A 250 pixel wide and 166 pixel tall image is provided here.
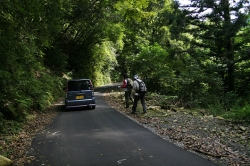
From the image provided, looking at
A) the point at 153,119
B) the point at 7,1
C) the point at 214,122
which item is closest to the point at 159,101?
the point at 153,119

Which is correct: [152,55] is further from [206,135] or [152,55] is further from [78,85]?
[206,135]

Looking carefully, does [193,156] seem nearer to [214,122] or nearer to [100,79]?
[214,122]

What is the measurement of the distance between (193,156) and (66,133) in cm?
430

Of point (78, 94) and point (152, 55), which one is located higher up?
point (152, 55)

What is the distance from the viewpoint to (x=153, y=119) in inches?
379

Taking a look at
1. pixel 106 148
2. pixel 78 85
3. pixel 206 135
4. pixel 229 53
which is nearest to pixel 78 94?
pixel 78 85

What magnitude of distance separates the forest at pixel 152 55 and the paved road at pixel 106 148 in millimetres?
2193

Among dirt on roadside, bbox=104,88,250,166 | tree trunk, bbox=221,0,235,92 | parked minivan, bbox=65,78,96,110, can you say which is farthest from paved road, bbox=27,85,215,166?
tree trunk, bbox=221,0,235,92

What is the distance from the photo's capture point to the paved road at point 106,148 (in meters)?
5.05

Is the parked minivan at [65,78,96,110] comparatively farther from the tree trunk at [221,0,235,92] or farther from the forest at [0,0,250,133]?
the tree trunk at [221,0,235,92]

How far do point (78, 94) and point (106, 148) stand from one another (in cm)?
699

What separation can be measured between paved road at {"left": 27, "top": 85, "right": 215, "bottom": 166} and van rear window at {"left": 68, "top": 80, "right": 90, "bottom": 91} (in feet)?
13.4

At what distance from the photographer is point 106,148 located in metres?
5.94

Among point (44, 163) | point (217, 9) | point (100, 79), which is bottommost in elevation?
point (44, 163)
